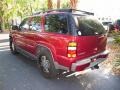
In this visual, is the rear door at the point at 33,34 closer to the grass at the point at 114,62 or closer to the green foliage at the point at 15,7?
the grass at the point at 114,62

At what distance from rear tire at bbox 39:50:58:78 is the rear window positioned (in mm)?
1280

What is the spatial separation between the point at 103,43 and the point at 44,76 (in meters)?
2.07

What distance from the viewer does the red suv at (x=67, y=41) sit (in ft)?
19.0

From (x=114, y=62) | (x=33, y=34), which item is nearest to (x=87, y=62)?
(x=33, y=34)

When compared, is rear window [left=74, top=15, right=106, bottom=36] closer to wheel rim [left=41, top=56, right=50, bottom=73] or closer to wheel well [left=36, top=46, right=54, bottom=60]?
wheel well [left=36, top=46, right=54, bottom=60]

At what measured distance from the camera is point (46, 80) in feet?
21.9

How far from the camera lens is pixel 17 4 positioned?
3250cm

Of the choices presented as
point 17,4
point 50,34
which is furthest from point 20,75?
point 17,4

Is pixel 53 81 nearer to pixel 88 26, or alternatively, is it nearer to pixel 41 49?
pixel 41 49

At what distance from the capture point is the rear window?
5875 millimetres

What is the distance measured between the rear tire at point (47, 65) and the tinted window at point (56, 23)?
2.41 ft

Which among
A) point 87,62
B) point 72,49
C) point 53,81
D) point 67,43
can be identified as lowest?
point 53,81

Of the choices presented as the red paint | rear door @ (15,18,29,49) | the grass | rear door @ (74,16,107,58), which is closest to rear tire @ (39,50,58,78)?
the red paint

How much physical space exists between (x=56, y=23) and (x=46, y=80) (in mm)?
1739
